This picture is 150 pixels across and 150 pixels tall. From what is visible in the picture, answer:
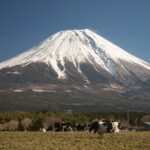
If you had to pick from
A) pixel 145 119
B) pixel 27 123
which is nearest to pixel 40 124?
pixel 27 123

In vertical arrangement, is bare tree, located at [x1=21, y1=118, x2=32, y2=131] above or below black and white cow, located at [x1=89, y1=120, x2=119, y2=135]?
above

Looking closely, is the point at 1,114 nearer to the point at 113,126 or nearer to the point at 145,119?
the point at 145,119

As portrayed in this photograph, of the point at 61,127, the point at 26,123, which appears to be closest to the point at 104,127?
the point at 61,127

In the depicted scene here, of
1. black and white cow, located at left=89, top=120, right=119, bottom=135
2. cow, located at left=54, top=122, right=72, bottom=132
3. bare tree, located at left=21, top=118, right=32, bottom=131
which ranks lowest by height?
black and white cow, located at left=89, top=120, right=119, bottom=135

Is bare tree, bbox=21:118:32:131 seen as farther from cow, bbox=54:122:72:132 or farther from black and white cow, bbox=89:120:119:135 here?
black and white cow, bbox=89:120:119:135

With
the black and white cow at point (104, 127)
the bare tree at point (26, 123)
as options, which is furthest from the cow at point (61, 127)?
the black and white cow at point (104, 127)

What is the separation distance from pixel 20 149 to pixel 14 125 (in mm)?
54001

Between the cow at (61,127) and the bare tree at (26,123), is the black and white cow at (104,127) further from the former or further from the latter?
the bare tree at (26,123)

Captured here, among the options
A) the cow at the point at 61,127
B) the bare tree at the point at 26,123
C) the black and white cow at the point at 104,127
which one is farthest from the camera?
the bare tree at the point at 26,123

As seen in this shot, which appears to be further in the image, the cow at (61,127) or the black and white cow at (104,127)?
the cow at (61,127)

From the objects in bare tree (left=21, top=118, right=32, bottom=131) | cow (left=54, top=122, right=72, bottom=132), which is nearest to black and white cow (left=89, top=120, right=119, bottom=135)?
cow (left=54, top=122, right=72, bottom=132)

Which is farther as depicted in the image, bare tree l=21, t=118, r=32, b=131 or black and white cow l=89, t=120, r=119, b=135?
bare tree l=21, t=118, r=32, b=131

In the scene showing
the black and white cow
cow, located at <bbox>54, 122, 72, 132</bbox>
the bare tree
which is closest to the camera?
the black and white cow

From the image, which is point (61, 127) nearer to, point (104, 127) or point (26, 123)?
point (26, 123)
